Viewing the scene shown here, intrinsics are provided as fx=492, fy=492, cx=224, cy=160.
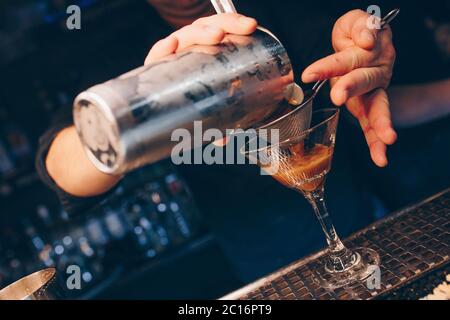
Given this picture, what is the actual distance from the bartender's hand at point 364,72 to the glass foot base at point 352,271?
0.98 ft

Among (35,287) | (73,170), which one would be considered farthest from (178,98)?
(73,170)

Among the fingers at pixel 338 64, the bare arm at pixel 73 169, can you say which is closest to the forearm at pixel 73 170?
the bare arm at pixel 73 169

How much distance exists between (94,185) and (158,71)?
101 cm

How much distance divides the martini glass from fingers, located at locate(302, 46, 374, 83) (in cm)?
12

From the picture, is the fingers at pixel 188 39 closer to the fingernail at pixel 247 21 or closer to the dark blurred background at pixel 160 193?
the fingernail at pixel 247 21

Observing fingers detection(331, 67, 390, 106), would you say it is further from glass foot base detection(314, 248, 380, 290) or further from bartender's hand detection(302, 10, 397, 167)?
glass foot base detection(314, 248, 380, 290)

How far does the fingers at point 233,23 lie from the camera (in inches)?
43.2

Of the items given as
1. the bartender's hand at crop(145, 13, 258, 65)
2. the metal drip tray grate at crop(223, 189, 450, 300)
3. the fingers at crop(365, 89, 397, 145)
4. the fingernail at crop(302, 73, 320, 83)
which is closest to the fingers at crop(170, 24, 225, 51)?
the bartender's hand at crop(145, 13, 258, 65)

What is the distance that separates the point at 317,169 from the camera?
4.54 feet

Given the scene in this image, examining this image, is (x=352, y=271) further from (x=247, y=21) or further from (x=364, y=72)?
(x=247, y=21)

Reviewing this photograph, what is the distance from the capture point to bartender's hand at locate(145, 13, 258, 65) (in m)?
1.09

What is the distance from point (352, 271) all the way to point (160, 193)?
2.48 m
